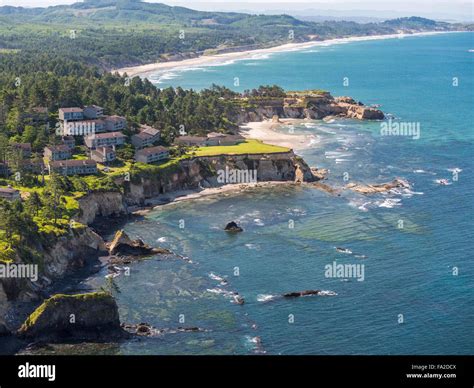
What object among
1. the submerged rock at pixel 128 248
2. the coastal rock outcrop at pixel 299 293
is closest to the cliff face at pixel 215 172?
the submerged rock at pixel 128 248

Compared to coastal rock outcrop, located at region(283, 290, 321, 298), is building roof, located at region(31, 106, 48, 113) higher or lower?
higher

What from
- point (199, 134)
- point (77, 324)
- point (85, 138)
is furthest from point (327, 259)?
point (199, 134)

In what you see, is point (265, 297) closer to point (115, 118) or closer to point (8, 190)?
point (8, 190)

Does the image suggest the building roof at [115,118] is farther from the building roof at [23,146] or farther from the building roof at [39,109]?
the building roof at [23,146]

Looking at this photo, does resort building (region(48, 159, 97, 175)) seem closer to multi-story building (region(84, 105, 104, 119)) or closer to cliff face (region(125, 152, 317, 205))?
cliff face (region(125, 152, 317, 205))

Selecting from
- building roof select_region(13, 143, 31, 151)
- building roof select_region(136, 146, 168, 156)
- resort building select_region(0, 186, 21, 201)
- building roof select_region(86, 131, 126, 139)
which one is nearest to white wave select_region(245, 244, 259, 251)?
resort building select_region(0, 186, 21, 201)

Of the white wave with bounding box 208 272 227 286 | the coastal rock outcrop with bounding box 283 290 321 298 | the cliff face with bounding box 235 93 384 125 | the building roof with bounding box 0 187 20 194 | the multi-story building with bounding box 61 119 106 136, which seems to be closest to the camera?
the coastal rock outcrop with bounding box 283 290 321 298
